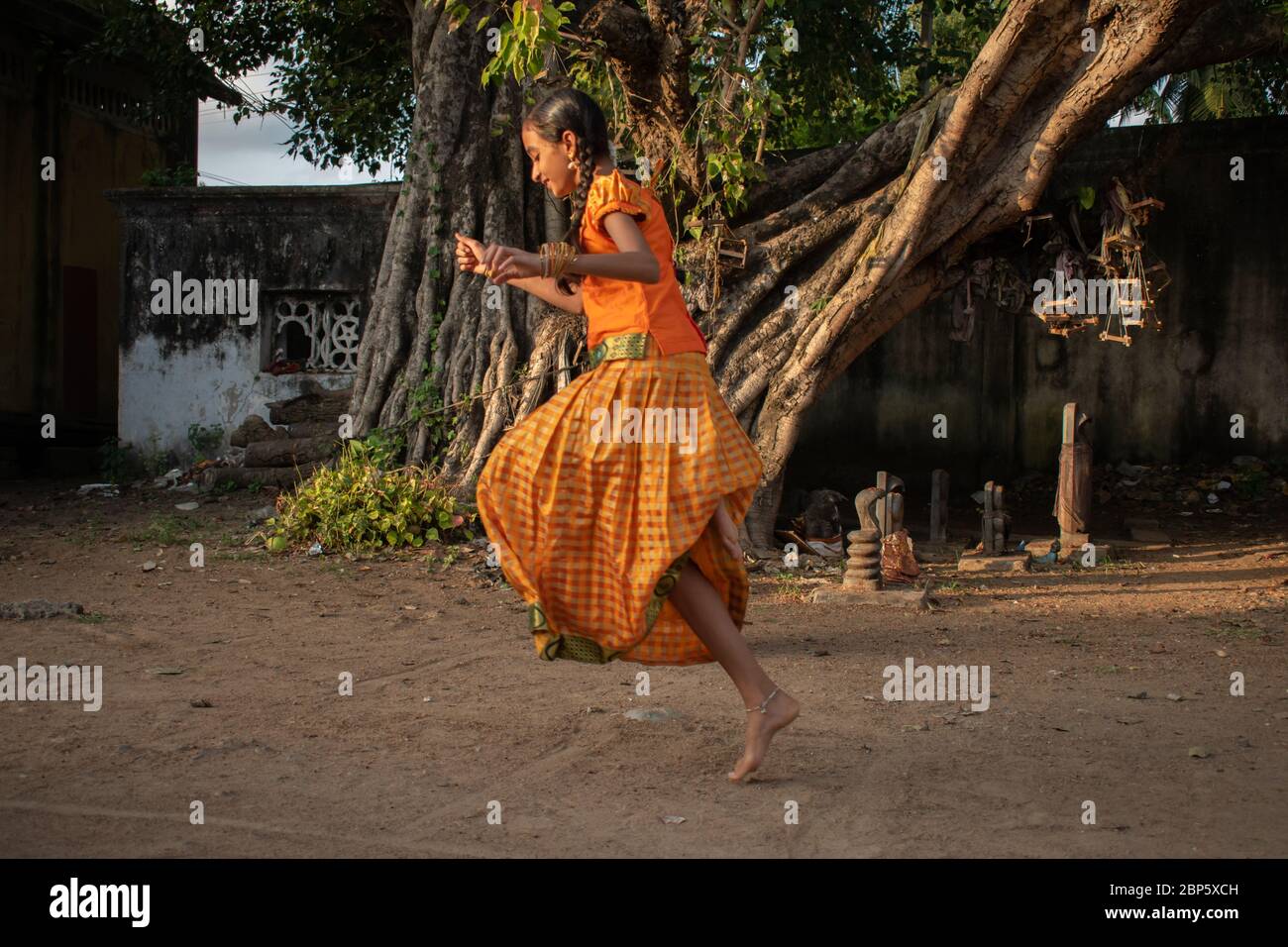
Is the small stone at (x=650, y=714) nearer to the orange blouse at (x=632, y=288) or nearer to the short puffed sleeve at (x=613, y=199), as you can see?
the orange blouse at (x=632, y=288)

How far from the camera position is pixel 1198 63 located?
811cm

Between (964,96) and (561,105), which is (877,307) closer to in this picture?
(964,96)

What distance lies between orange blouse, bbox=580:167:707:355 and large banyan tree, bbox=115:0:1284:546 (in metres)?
2.78

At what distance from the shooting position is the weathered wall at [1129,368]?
10781 mm

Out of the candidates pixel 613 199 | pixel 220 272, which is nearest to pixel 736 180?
pixel 613 199

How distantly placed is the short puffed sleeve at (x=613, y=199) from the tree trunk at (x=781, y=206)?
429cm

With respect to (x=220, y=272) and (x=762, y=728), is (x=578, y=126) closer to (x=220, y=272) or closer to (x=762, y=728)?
(x=762, y=728)

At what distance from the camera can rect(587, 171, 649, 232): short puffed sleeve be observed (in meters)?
3.62

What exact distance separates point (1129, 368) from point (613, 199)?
8664 millimetres

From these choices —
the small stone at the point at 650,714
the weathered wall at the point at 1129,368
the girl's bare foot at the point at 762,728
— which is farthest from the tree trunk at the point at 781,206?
the girl's bare foot at the point at 762,728

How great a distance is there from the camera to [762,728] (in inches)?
142

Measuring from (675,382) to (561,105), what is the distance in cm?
87

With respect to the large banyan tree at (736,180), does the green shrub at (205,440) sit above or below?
below

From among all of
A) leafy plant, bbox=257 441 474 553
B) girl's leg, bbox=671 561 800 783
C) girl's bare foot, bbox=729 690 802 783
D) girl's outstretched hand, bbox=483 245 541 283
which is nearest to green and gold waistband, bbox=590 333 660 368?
girl's outstretched hand, bbox=483 245 541 283
